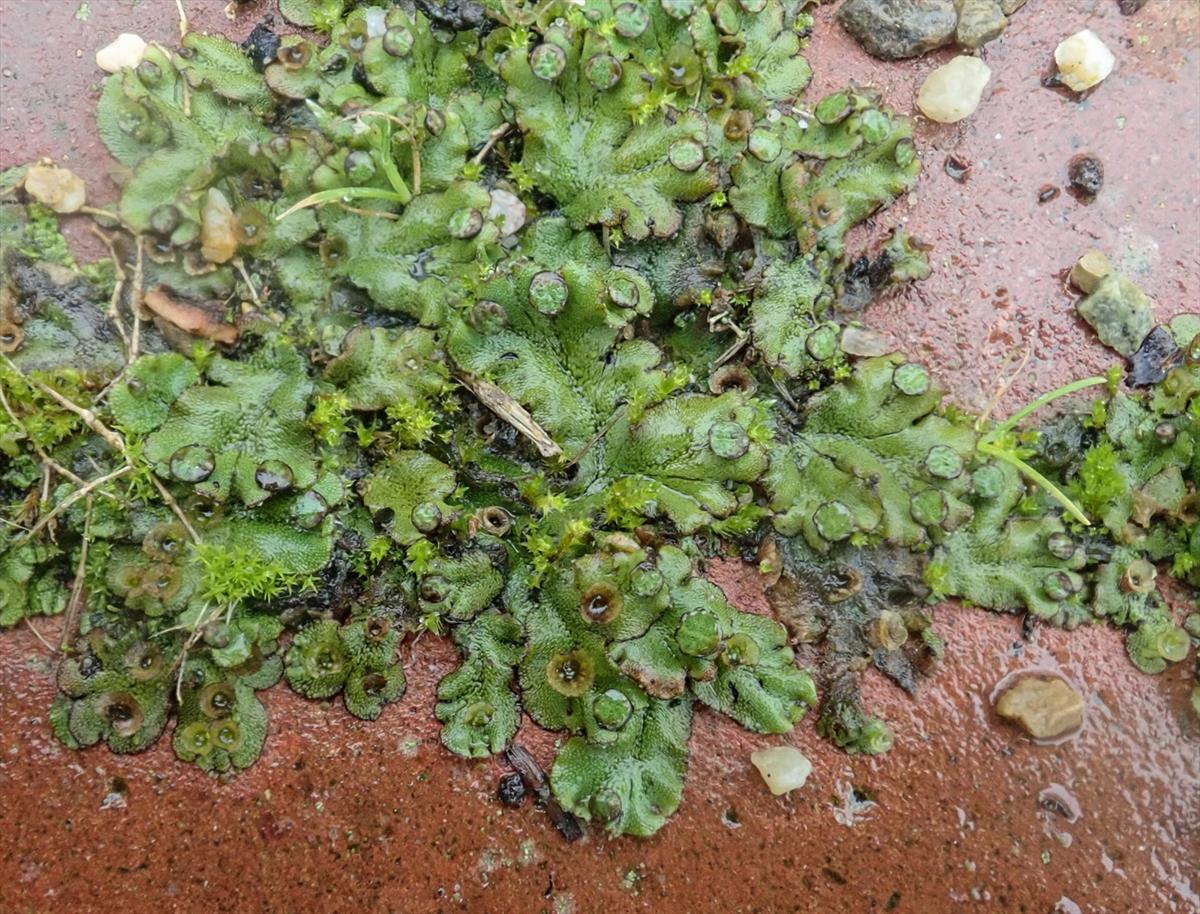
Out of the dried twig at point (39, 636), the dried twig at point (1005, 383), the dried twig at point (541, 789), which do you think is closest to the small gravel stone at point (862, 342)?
the dried twig at point (1005, 383)

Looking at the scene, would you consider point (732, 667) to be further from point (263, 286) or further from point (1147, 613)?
point (263, 286)

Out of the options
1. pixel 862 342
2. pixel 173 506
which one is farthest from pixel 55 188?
pixel 862 342

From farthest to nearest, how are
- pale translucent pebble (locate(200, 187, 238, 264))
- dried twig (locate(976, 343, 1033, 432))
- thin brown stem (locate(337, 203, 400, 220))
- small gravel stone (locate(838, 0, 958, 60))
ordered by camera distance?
small gravel stone (locate(838, 0, 958, 60)) < dried twig (locate(976, 343, 1033, 432)) < thin brown stem (locate(337, 203, 400, 220)) < pale translucent pebble (locate(200, 187, 238, 264))

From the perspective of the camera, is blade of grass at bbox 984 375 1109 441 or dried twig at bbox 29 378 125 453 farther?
blade of grass at bbox 984 375 1109 441

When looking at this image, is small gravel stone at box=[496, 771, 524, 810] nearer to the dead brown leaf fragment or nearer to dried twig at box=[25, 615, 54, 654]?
dried twig at box=[25, 615, 54, 654]

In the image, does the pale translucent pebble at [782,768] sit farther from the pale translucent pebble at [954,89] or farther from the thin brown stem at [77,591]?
the pale translucent pebble at [954,89]

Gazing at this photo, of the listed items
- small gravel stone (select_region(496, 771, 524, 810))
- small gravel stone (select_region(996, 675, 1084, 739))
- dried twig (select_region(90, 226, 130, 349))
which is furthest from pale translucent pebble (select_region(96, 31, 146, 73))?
small gravel stone (select_region(996, 675, 1084, 739))

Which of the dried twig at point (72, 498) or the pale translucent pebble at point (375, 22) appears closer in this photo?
the dried twig at point (72, 498)
